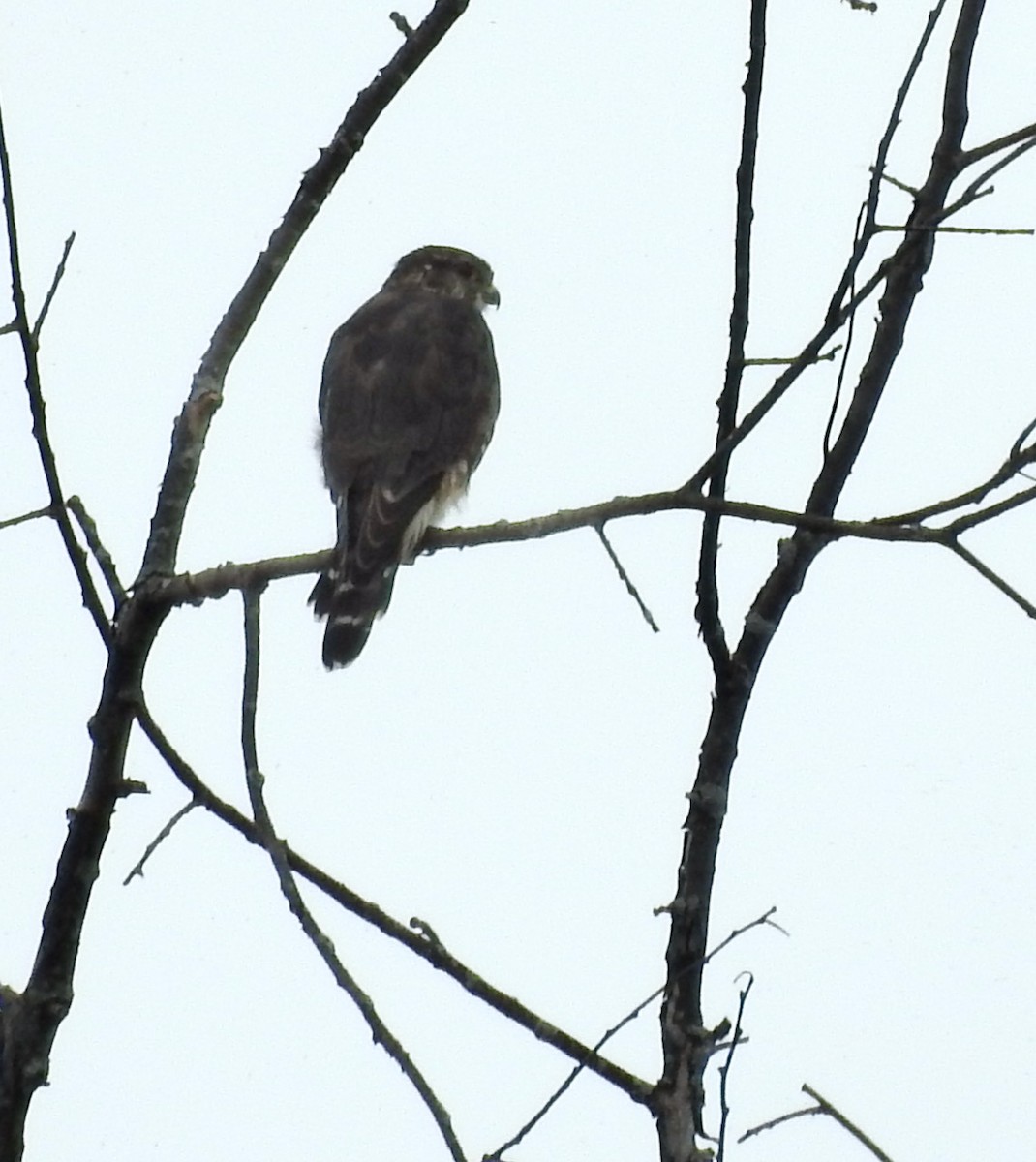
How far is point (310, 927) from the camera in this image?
237cm

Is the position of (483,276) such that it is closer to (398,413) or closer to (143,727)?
(398,413)

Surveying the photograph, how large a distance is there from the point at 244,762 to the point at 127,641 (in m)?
0.36

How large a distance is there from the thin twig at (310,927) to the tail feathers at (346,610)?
1657 mm

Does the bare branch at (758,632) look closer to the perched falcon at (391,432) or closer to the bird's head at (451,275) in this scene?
the perched falcon at (391,432)

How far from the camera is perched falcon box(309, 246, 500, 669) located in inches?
166

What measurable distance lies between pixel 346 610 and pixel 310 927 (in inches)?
72.1

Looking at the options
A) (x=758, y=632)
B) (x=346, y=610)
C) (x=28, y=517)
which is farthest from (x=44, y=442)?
(x=346, y=610)

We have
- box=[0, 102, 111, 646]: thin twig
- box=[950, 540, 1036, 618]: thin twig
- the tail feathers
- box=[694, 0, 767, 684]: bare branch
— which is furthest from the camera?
the tail feathers

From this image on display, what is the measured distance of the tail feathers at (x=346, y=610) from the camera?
13.6 ft

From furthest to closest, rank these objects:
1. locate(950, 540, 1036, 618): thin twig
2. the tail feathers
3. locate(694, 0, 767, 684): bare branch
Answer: the tail feathers → locate(694, 0, 767, 684): bare branch → locate(950, 540, 1036, 618): thin twig

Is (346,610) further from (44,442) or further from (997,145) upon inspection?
(997,145)

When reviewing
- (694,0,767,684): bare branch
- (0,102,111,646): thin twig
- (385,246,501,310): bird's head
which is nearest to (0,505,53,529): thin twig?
(0,102,111,646): thin twig

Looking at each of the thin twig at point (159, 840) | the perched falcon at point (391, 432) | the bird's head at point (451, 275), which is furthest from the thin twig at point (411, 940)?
the bird's head at point (451, 275)

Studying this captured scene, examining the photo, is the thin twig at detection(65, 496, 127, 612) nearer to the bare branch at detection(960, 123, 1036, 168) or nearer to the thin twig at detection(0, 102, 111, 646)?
the thin twig at detection(0, 102, 111, 646)
